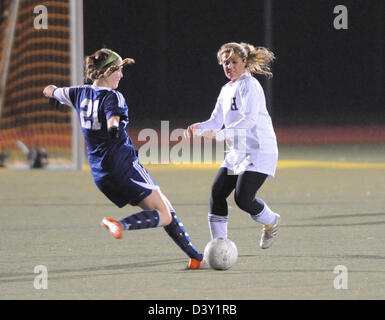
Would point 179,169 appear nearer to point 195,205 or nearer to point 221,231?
point 195,205

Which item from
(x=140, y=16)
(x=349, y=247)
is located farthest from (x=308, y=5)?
(x=349, y=247)

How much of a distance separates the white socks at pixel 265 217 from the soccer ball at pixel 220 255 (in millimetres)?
736

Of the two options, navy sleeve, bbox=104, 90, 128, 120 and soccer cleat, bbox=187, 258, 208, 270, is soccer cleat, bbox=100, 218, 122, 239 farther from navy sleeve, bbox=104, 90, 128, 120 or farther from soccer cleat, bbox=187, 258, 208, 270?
soccer cleat, bbox=187, 258, 208, 270

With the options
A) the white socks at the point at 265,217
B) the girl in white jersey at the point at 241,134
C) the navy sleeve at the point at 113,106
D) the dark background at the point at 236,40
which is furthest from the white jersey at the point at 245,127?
the dark background at the point at 236,40

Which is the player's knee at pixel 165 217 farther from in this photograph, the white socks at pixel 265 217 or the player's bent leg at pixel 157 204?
the white socks at pixel 265 217

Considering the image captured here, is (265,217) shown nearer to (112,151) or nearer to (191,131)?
(191,131)

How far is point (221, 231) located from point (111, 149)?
1.19 m

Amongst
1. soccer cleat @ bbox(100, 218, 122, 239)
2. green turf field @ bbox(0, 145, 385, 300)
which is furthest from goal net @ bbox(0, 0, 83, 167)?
soccer cleat @ bbox(100, 218, 122, 239)

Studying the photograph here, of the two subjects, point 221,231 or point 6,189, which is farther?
point 6,189

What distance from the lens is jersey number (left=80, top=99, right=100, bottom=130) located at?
22.6ft

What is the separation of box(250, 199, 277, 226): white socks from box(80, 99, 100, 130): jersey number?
1.54 metres

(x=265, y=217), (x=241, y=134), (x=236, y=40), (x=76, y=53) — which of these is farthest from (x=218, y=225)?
(x=236, y=40)

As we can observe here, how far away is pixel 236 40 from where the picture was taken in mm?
29281

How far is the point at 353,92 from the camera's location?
28234mm
